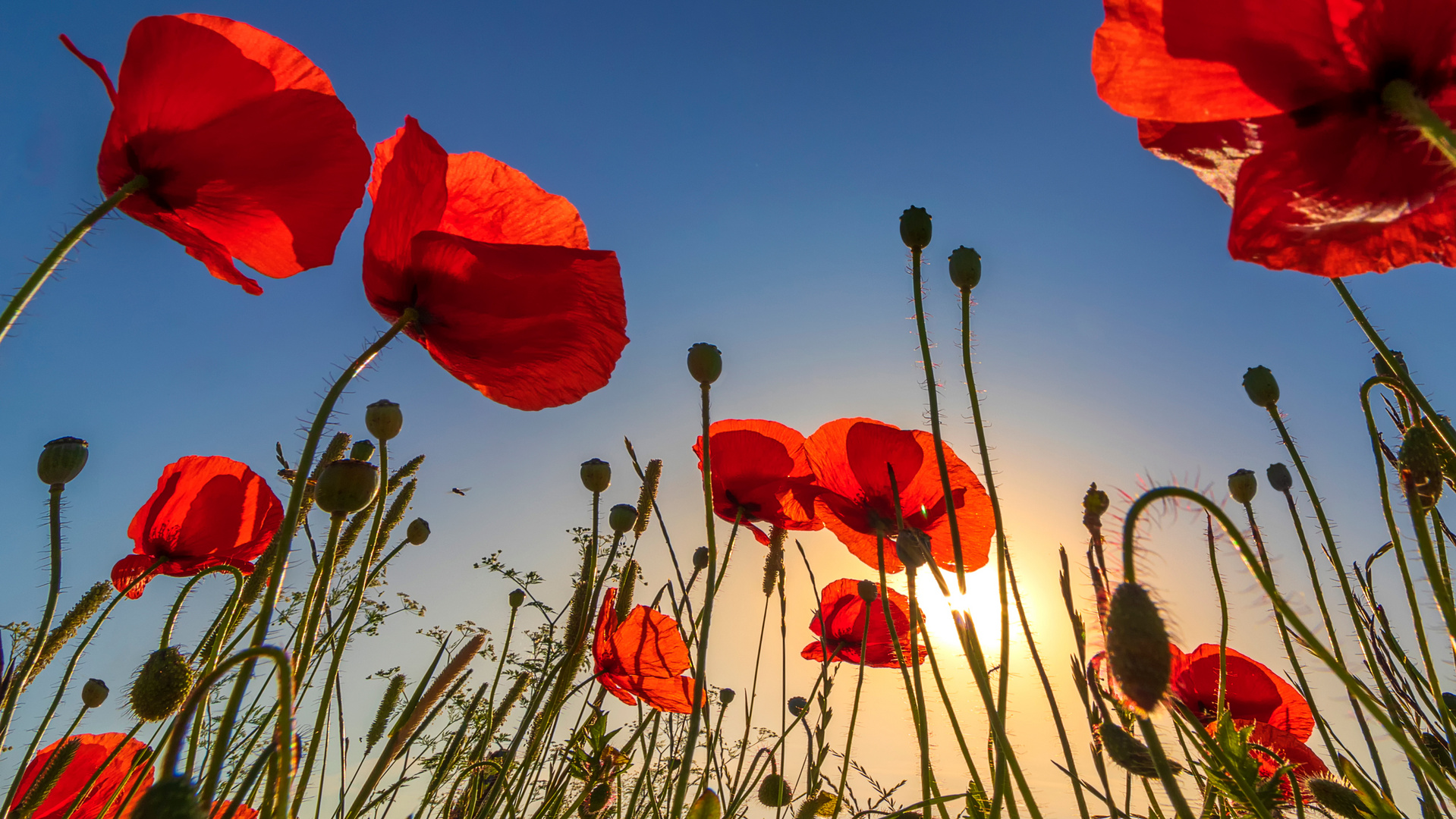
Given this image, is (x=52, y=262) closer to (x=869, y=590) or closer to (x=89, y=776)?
(x=89, y=776)

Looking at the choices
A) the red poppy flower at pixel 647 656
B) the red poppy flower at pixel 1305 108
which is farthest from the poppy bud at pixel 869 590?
the red poppy flower at pixel 1305 108

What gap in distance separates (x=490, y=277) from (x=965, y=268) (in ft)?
2.62

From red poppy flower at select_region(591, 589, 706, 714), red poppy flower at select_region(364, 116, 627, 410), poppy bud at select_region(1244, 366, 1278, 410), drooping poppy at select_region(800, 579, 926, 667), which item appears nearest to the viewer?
red poppy flower at select_region(364, 116, 627, 410)

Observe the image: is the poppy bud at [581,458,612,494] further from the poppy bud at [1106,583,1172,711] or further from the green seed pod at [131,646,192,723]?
the poppy bud at [1106,583,1172,711]

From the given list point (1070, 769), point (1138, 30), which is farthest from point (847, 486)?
point (1138, 30)

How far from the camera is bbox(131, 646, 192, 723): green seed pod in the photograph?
38.7 inches

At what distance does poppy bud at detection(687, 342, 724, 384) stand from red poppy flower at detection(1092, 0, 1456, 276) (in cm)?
81

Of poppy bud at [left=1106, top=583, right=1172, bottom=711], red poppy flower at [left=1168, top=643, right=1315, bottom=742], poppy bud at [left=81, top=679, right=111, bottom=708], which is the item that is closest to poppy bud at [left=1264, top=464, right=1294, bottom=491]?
red poppy flower at [left=1168, top=643, right=1315, bottom=742]

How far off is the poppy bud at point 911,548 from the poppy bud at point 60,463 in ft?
4.39

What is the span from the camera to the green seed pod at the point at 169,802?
1.62 feet

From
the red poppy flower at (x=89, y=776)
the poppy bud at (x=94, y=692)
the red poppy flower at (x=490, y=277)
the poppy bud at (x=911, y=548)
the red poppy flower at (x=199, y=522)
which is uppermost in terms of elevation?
the red poppy flower at (x=490, y=277)

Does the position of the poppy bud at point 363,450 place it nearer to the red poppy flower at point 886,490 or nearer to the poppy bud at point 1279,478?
the red poppy flower at point 886,490

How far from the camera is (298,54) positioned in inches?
41.2

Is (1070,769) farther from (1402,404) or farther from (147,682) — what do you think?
(147,682)
